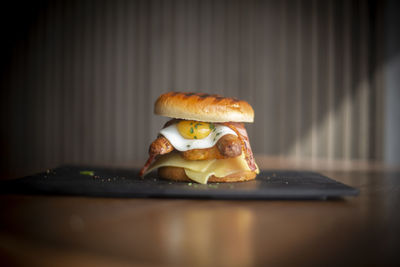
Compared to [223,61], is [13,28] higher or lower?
higher

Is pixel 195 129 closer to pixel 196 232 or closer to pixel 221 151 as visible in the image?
pixel 221 151

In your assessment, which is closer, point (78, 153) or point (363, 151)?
point (363, 151)

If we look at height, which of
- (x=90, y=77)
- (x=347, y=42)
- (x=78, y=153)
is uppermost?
(x=347, y=42)

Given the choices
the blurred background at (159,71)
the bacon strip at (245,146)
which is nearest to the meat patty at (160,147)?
the bacon strip at (245,146)

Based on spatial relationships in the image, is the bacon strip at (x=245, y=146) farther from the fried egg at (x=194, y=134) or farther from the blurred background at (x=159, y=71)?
the blurred background at (x=159, y=71)

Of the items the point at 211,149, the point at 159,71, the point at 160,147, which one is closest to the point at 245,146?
the point at 211,149

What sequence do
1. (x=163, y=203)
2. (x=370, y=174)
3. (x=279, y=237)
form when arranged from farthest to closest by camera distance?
(x=370, y=174) → (x=163, y=203) → (x=279, y=237)

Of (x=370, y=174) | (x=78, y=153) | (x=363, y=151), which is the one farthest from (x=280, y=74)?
(x=370, y=174)

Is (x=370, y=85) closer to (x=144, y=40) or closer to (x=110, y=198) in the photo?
(x=144, y=40)
